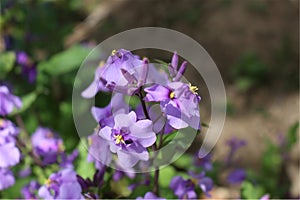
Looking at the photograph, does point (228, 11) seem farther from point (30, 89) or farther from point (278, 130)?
point (30, 89)

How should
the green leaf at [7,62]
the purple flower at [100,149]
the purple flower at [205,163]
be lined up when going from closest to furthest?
1. the purple flower at [100,149]
2. the purple flower at [205,163]
3. the green leaf at [7,62]

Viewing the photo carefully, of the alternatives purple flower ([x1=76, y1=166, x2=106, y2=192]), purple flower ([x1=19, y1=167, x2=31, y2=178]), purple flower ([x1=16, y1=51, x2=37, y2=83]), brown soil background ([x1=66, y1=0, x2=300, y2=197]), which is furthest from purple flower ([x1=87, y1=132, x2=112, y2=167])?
brown soil background ([x1=66, y1=0, x2=300, y2=197])

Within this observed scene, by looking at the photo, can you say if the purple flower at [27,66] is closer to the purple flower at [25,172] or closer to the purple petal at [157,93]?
the purple flower at [25,172]

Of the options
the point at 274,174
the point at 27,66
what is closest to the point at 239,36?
the point at 274,174

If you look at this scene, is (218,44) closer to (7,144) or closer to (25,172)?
(25,172)

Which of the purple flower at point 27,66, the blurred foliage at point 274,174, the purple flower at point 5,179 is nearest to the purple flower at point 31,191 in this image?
the purple flower at point 5,179

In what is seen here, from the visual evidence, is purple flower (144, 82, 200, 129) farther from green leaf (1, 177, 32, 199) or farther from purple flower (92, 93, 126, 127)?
green leaf (1, 177, 32, 199)
